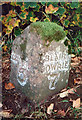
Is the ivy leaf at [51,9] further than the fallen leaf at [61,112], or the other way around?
the ivy leaf at [51,9]

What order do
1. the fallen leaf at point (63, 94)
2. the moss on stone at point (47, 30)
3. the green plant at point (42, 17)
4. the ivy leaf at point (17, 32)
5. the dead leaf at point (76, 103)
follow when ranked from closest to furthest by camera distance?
the moss on stone at point (47, 30)
the dead leaf at point (76, 103)
the fallen leaf at point (63, 94)
the green plant at point (42, 17)
the ivy leaf at point (17, 32)

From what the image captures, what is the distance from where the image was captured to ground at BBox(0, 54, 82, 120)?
176cm

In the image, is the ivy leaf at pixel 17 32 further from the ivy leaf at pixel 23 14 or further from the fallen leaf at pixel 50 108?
the fallen leaf at pixel 50 108

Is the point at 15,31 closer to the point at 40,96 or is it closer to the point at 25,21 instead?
the point at 25,21

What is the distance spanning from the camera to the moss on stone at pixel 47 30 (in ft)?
5.67

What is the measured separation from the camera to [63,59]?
2006 mm

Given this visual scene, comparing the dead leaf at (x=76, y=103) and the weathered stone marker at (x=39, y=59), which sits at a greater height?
the weathered stone marker at (x=39, y=59)

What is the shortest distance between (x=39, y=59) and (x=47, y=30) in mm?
332

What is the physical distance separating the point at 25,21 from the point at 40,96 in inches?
58.7

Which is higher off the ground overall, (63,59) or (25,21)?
(25,21)

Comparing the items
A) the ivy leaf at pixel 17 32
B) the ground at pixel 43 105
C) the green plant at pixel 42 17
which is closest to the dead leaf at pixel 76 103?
the ground at pixel 43 105

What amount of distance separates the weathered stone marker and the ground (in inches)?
3.6

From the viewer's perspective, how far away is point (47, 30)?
1.76 metres

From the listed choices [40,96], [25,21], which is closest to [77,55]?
[25,21]
